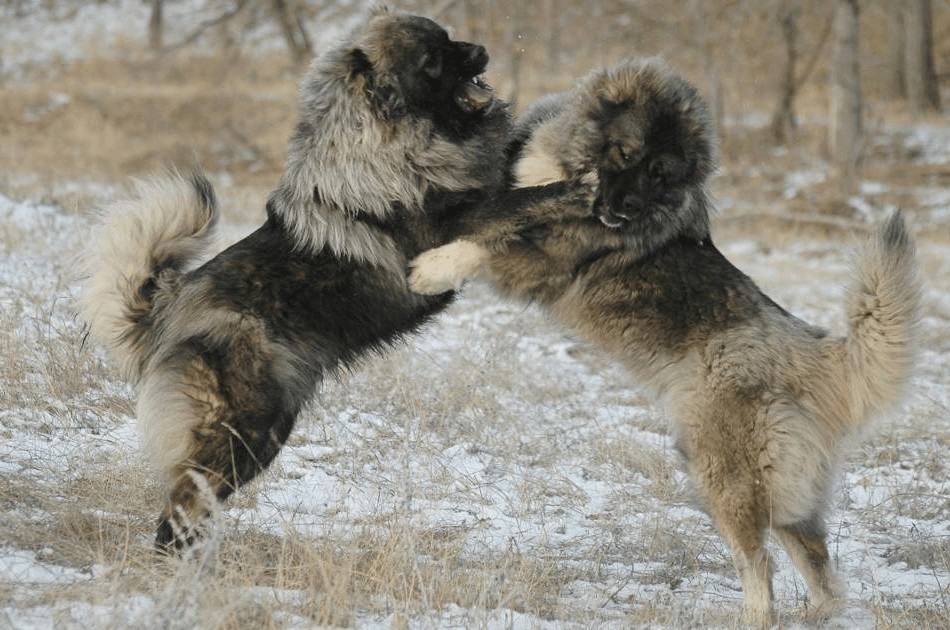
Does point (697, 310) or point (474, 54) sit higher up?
point (474, 54)

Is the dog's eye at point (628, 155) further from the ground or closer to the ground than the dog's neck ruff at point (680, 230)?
further from the ground

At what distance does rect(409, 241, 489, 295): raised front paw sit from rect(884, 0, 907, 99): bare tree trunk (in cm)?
2552

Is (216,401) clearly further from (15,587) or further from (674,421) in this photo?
(674,421)

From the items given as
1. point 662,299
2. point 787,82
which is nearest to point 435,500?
point 662,299

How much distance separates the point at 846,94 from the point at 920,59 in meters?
9.27

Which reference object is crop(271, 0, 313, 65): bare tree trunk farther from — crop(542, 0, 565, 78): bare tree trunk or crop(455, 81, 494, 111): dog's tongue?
crop(455, 81, 494, 111): dog's tongue

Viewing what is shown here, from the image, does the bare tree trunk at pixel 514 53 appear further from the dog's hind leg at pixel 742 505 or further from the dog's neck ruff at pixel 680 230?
the dog's hind leg at pixel 742 505

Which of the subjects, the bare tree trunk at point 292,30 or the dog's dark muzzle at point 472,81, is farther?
the bare tree trunk at point 292,30

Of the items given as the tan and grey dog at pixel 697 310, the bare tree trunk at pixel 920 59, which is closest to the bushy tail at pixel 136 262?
the tan and grey dog at pixel 697 310

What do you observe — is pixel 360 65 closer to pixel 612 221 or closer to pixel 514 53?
pixel 612 221

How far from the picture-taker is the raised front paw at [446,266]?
425cm

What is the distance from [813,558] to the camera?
4176 millimetres

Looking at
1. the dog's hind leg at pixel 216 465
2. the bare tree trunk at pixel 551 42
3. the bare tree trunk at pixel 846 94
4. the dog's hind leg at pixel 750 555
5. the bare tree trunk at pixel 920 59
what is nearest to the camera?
the dog's hind leg at pixel 216 465

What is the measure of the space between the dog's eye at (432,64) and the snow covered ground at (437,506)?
1.06 meters
